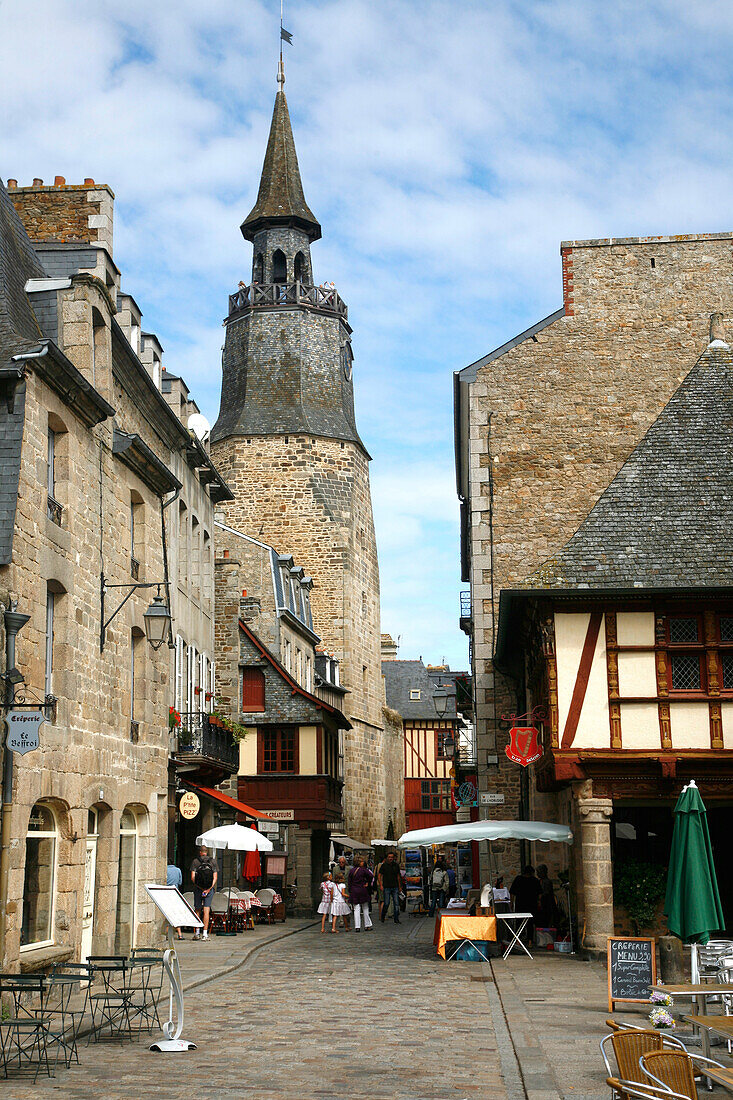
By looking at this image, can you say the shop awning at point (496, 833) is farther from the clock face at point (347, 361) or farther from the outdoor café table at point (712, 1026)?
the clock face at point (347, 361)

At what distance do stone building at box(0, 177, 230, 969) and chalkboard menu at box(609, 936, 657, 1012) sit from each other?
5.27m

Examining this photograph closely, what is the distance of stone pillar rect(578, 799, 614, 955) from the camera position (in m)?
15.5

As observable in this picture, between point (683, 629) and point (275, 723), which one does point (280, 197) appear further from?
point (683, 629)

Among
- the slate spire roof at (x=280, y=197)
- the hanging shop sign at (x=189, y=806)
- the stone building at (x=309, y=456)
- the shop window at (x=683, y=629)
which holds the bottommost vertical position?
the hanging shop sign at (x=189, y=806)

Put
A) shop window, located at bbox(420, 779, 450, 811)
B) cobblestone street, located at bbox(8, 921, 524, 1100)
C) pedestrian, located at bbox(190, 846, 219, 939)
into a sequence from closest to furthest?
1. cobblestone street, located at bbox(8, 921, 524, 1100)
2. pedestrian, located at bbox(190, 846, 219, 939)
3. shop window, located at bbox(420, 779, 450, 811)

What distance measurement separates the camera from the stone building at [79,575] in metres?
11.9

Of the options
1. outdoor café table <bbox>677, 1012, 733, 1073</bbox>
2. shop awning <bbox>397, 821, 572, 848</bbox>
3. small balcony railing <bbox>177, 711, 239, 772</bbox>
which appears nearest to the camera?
outdoor café table <bbox>677, 1012, 733, 1073</bbox>

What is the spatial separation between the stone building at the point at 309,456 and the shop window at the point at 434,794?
606 inches

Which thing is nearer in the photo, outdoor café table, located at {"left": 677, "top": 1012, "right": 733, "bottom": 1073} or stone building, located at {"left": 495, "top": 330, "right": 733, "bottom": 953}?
outdoor café table, located at {"left": 677, "top": 1012, "right": 733, "bottom": 1073}

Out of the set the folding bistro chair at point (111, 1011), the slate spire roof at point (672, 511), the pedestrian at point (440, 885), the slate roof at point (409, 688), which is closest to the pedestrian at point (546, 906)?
the slate spire roof at point (672, 511)

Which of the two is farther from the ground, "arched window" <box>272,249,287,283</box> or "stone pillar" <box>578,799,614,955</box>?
"arched window" <box>272,249,287,283</box>

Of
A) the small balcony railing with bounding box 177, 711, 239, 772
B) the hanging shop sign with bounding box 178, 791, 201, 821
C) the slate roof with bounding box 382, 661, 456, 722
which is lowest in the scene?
the hanging shop sign with bounding box 178, 791, 201, 821

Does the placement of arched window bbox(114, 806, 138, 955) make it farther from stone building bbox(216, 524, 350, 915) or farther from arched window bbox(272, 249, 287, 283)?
arched window bbox(272, 249, 287, 283)

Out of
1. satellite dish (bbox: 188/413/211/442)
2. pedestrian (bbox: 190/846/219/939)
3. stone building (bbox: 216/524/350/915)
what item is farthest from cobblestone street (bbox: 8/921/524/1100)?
stone building (bbox: 216/524/350/915)
